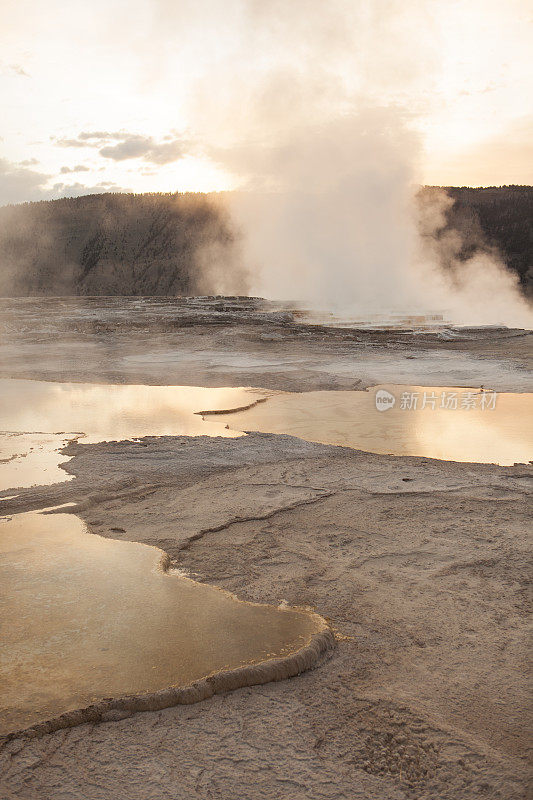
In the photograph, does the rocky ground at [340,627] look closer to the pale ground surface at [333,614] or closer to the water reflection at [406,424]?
the pale ground surface at [333,614]

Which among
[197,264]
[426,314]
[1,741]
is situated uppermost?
[197,264]

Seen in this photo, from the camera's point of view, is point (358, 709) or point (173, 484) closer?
point (358, 709)

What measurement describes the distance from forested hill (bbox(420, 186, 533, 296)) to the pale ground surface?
35.3 m

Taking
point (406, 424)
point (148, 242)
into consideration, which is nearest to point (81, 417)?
point (406, 424)

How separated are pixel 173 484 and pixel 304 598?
A: 1.63m

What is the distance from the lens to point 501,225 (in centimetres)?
5016

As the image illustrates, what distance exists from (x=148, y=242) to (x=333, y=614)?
53829 mm

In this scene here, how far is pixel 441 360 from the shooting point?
1048cm

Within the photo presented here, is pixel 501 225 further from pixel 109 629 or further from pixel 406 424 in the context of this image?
pixel 109 629

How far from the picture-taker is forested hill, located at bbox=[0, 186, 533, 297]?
46281 mm

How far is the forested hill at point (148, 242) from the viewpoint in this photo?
46281 millimetres

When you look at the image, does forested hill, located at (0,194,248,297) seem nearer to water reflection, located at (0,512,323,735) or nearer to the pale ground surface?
the pale ground surface

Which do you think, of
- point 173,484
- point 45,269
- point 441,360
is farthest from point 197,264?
point 173,484

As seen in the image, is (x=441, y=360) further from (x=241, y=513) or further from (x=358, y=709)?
(x=358, y=709)
